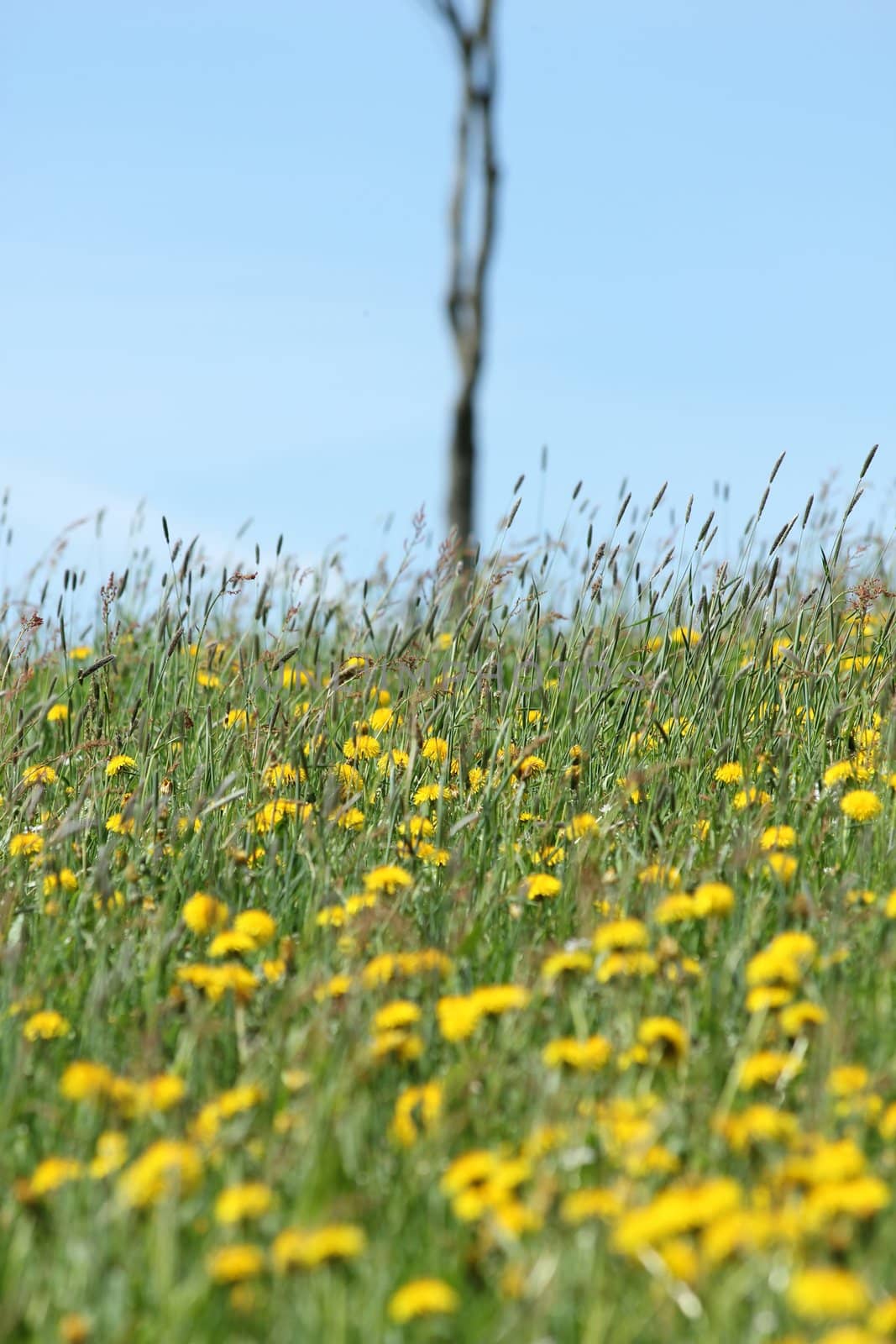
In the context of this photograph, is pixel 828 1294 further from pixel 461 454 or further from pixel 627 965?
pixel 461 454

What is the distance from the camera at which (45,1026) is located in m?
Answer: 2.12

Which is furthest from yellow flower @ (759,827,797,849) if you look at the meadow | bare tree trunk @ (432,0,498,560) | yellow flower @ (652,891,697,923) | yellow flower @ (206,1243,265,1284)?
bare tree trunk @ (432,0,498,560)

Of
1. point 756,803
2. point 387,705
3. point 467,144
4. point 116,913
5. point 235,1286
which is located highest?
point 467,144

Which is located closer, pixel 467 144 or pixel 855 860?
pixel 855 860

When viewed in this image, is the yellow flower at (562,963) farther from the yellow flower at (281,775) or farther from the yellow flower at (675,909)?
the yellow flower at (281,775)

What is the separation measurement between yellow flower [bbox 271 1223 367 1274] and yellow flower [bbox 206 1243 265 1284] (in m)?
0.03

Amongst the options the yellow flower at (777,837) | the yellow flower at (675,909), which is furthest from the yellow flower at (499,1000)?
the yellow flower at (777,837)

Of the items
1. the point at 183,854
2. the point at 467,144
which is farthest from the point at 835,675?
the point at 467,144

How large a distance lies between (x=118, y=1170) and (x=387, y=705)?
2.39 metres

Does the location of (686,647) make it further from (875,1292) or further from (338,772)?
(875,1292)

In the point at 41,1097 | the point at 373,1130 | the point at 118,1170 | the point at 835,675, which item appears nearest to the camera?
the point at 118,1170

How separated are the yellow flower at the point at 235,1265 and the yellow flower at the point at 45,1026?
0.77 metres

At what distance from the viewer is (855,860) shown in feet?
9.16

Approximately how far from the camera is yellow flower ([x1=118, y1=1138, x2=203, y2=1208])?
1.52 meters
